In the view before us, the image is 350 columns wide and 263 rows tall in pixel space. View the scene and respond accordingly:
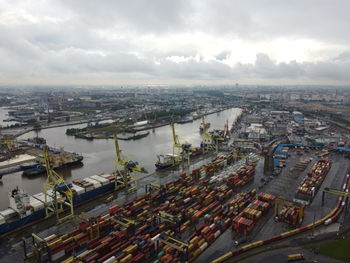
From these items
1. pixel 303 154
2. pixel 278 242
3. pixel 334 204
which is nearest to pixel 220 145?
pixel 303 154

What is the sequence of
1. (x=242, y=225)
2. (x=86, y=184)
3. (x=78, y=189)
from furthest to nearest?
(x=86, y=184) → (x=78, y=189) → (x=242, y=225)

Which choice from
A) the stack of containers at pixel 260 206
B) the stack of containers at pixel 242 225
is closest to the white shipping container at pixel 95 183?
the stack of containers at pixel 242 225

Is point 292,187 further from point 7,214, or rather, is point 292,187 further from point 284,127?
point 284,127

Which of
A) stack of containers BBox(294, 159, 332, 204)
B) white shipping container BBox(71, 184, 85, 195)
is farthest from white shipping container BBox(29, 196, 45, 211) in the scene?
stack of containers BBox(294, 159, 332, 204)

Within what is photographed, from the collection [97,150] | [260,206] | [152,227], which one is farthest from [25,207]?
[97,150]

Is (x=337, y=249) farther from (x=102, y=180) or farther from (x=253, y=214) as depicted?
(x=102, y=180)

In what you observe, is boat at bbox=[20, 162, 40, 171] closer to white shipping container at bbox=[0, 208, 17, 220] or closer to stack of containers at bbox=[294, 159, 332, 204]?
white shipping container at bbox=[0, 208, 17, 220]

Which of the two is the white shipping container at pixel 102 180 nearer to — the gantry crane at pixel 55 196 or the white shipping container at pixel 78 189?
the white shipping container at pixel 78 189
